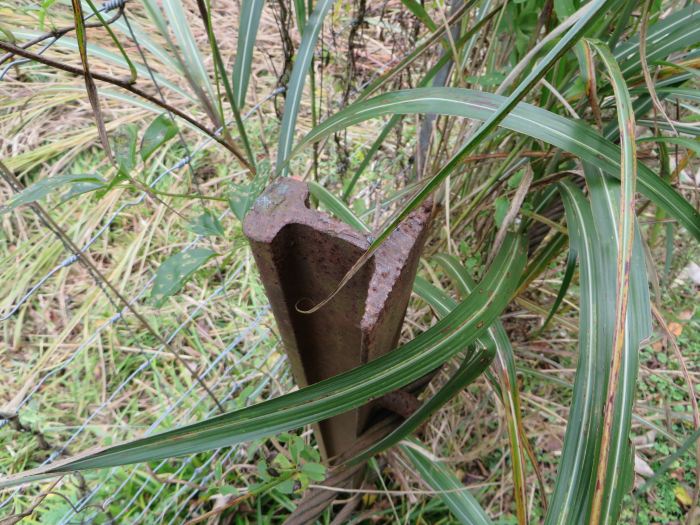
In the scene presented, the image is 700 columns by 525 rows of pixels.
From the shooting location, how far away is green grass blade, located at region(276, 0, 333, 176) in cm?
86

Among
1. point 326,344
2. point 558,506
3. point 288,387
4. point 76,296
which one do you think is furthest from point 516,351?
point 76,296

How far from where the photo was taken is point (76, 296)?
1727mm

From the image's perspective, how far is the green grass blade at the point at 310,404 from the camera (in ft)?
1.38

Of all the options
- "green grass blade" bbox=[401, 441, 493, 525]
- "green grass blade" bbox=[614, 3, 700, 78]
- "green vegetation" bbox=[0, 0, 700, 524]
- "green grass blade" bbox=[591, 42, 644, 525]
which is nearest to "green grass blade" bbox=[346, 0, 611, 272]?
"green vegetation" bbox=[0, 0, 700, 524]

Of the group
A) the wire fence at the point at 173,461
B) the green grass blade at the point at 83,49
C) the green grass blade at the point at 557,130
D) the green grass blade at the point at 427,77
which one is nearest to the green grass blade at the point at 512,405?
the green grass blade at the point at 557,130

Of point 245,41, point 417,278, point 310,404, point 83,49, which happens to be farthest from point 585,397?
point 245,41

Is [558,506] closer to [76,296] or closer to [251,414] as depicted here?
[251,414]

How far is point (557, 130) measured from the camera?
55 cm

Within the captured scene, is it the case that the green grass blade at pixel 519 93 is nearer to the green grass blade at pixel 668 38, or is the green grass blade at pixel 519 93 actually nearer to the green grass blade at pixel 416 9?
the green grass blade at pixel 668 38

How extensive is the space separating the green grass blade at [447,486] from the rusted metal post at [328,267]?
1.37 ft

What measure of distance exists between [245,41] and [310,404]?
0.67 metres

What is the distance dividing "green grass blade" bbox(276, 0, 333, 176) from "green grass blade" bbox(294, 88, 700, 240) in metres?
0.32

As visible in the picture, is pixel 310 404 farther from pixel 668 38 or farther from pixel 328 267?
pixel 668 38

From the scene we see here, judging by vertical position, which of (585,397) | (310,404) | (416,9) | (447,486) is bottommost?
(447,486)
